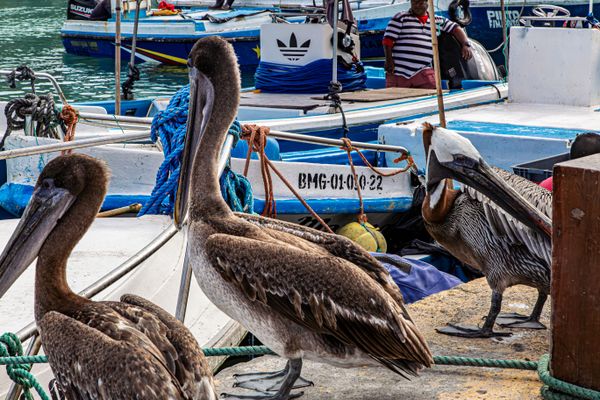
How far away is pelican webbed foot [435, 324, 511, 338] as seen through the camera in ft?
14.6

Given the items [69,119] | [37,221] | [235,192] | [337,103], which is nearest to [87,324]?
[37,221]

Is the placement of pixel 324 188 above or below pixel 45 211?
below

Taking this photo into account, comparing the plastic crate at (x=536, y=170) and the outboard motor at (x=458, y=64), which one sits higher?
the outboard motor at (x=458, y=64)

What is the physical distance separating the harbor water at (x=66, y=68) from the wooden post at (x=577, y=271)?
16287 millimetres

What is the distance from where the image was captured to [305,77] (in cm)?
1077

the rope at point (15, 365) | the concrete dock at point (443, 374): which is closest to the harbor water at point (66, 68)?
the concrete dock at point (443, 374)

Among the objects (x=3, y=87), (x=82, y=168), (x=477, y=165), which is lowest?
(x=3, y=87)

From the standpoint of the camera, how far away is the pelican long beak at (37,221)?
3439 millimetres

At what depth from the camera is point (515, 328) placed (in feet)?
15.1

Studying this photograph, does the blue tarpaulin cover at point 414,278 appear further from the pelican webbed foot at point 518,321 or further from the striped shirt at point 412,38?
the striped shirt at point 412,38

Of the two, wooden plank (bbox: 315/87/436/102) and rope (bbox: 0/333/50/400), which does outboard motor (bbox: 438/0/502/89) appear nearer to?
wooden plank (bbox: 315/87/436/102)

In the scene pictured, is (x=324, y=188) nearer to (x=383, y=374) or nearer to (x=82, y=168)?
(x=383, y=374)

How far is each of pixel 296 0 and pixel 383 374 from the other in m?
24.6

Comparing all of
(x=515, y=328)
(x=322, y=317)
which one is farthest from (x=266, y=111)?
(x=322, y=317)
